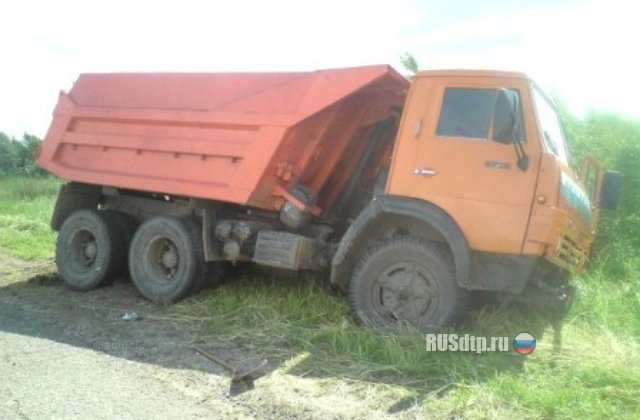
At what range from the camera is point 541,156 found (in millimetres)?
5051

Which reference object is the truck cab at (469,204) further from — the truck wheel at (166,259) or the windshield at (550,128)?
the truck wheel at (166,259)

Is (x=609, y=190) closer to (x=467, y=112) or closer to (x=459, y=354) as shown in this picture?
(x=467, y=112)

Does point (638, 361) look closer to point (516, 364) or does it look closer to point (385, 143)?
point (516, 364)

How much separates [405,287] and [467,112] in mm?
1597

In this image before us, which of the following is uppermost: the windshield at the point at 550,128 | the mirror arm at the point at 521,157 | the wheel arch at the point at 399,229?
the windshield at the point at 550,128

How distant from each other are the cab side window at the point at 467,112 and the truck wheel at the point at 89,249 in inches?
162

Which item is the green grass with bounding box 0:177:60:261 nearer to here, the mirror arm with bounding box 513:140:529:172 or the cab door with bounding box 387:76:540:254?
the cab door with bounding box 387:76:540:254

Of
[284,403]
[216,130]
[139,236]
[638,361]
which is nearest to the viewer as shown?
[284,403]

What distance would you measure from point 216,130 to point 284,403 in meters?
3.25

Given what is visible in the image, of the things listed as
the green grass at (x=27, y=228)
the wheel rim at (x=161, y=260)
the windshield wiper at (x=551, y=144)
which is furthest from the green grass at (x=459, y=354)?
the green grass at (x=27, y=228)

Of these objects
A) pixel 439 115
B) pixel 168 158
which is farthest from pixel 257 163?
pixel 439 115

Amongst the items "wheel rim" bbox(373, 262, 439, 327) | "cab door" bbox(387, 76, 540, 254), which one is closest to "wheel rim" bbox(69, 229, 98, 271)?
"wheel rim" bbox(373, 262, 439, 327)

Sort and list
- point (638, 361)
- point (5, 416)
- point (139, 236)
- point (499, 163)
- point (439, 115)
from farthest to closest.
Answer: point (139, 236)
point (439, 115)
point (499, 163)
point (638, 361)
point (5, 416)

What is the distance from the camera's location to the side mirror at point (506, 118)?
4965 mm
